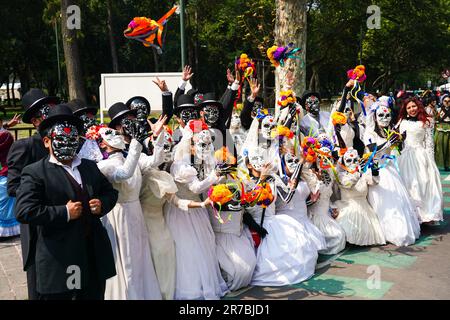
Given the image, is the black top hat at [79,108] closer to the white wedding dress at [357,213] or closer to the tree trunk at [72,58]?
the white wedding dress at [357,213]

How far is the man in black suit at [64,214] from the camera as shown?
370cm

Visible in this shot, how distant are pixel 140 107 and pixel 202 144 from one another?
1301 millimetres

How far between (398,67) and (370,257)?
32378 millimetres

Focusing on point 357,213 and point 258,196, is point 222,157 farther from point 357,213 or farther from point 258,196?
point 357,213

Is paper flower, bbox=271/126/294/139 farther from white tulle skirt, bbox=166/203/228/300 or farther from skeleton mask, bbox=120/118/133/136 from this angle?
skeleton mask, bbox=120/118/133/136

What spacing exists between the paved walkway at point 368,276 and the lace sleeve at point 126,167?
191 centimetres

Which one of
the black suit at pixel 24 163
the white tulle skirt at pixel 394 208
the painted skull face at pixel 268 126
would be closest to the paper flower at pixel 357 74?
the white tulle skirt at pixel 394 208

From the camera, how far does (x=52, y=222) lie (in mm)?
3639

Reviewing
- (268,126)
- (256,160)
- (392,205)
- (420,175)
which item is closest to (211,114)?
(268,126)

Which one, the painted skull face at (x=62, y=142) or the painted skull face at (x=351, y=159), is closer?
the painted skull face at (x=62, y=142)

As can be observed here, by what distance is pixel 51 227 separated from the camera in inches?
149

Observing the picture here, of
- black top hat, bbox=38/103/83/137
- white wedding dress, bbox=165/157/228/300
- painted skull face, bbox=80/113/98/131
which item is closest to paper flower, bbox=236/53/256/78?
painted skull face, bbox=80/113/98/131

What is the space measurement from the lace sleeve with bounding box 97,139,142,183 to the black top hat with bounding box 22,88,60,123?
3.14 ft
